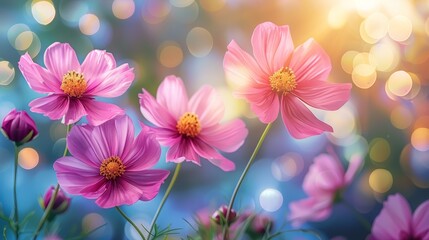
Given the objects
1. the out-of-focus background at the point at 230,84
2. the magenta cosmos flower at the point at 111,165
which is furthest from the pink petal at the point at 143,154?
the out-of-focus background at the point at 230,84

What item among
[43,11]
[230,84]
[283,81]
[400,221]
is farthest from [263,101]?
[43,11]

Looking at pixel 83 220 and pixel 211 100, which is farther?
pixel 83 220

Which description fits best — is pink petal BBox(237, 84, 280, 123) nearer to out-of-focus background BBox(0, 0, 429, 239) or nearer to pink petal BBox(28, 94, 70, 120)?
pink petal BBox(28, 94, 70, 120)

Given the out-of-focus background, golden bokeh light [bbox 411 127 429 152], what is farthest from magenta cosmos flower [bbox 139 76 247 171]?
golden bokeh light [bbox 411 127 429 152]

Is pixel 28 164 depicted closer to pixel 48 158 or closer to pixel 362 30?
pixel 48 158

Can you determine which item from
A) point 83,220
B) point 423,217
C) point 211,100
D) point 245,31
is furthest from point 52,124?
point 423,217

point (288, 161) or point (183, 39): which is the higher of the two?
point (183, 39)

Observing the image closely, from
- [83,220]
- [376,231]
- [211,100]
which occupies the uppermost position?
[211,100]
